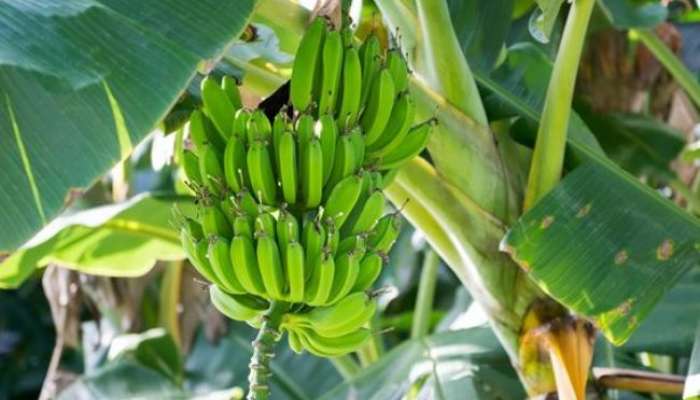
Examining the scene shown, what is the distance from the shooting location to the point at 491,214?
1.24 metres

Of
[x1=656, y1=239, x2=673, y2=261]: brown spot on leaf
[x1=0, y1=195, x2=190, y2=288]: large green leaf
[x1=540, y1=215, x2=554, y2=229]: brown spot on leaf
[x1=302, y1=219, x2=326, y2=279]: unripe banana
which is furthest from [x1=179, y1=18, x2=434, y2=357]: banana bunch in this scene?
[x1=0, y1=195, x2=190, y2=288]: large green leaf

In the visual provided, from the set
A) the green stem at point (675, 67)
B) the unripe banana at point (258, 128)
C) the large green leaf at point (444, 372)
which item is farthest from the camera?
the green stem at point (675, 67)

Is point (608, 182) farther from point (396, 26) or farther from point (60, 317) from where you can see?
point (60, 317)

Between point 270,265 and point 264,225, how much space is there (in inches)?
1.4

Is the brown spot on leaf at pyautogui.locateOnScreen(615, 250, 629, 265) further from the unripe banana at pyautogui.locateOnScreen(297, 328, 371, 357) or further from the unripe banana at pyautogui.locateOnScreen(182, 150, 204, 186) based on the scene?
the unripe banana at pyautogui.locateOnScreen(182, 150, 204, 186)

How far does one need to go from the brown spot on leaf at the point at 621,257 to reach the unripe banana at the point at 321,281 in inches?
14.9

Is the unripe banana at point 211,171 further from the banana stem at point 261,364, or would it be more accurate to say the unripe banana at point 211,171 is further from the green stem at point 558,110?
the green stem at point 558,110

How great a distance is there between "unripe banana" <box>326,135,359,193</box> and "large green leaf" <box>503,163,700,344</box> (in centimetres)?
26

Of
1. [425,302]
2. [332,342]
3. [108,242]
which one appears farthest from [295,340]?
[425,302]

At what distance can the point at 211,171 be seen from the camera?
0.99 m

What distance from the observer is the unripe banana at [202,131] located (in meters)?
1.04

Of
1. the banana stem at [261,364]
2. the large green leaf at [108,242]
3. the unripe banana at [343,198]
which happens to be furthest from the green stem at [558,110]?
the large green leaf at [108,242]

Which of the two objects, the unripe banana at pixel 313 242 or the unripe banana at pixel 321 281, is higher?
the unripe banana at pixel 313 242

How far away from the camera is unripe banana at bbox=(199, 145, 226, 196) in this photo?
0.98 meters
